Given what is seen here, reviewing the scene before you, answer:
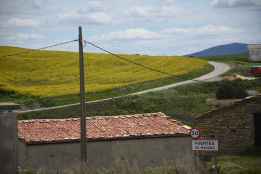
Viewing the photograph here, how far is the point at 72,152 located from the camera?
27.1 meters

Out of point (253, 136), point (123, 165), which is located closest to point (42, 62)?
point (253, 136)

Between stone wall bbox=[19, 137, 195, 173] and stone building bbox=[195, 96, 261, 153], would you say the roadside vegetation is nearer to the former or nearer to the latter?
stone building bbox=[195, 96, 261, 153]

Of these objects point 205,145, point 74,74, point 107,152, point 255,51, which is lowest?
point 107,152

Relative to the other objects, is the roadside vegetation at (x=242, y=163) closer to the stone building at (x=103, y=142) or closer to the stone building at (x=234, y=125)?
the stone building at (x=234, y=125)

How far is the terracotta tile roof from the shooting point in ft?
90.0

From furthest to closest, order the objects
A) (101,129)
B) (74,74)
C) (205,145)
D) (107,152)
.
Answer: (74,74) < (101,129) < (107,152) < (205,145)

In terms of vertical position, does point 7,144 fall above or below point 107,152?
above

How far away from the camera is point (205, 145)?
50.6 feet

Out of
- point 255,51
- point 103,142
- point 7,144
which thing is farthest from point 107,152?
point 7,144

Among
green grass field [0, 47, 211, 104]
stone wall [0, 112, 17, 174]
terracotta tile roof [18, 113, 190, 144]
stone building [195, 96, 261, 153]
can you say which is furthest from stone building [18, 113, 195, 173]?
green grass field [0, 47, 211, 104]

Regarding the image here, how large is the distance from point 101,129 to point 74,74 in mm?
31517

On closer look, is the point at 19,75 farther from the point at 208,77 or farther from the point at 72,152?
the point at 72,152

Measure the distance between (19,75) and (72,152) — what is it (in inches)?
1348

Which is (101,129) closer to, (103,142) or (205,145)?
(103,142)
